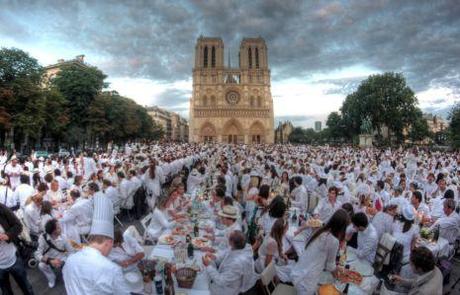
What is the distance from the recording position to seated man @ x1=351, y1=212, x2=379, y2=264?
538 centimetres

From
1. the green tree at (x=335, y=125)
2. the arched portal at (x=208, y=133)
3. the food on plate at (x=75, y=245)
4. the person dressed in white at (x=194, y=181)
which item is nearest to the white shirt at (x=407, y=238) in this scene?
the food on plate at (x=75, y=245)

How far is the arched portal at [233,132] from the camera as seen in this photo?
268 ft

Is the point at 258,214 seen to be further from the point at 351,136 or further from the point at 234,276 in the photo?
the point at 351,136

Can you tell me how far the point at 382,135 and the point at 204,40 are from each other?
155ft

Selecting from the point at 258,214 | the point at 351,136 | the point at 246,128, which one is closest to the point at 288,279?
the point at 258,214

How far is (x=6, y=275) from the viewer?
4.44 meters

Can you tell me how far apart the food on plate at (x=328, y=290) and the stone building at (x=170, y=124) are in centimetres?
12128

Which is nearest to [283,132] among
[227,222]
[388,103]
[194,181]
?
[388,103]

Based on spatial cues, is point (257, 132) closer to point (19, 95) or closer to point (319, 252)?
point (19, 95)

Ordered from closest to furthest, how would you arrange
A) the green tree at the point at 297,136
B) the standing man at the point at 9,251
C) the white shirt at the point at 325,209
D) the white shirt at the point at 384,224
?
the standing man at the point at 9,251 → the white shirt at the point at 384,224 → the white shirt at the point at 325,209 → the green tree at the point at 297,136

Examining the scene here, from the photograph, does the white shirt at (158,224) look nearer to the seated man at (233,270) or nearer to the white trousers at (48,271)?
the white trousers at (48,271)

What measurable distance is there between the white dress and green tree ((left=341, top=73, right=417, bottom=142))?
52.0 meters

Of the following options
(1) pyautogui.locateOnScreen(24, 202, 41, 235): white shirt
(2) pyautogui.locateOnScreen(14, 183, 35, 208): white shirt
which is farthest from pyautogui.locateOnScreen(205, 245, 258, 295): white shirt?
(2) pyautogui.locateOnScreen(14, 183, 35, 208): white shirt

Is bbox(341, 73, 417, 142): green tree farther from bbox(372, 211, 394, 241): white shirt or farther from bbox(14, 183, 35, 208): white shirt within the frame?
bbox(14, 183, 35, 208): white shirt
